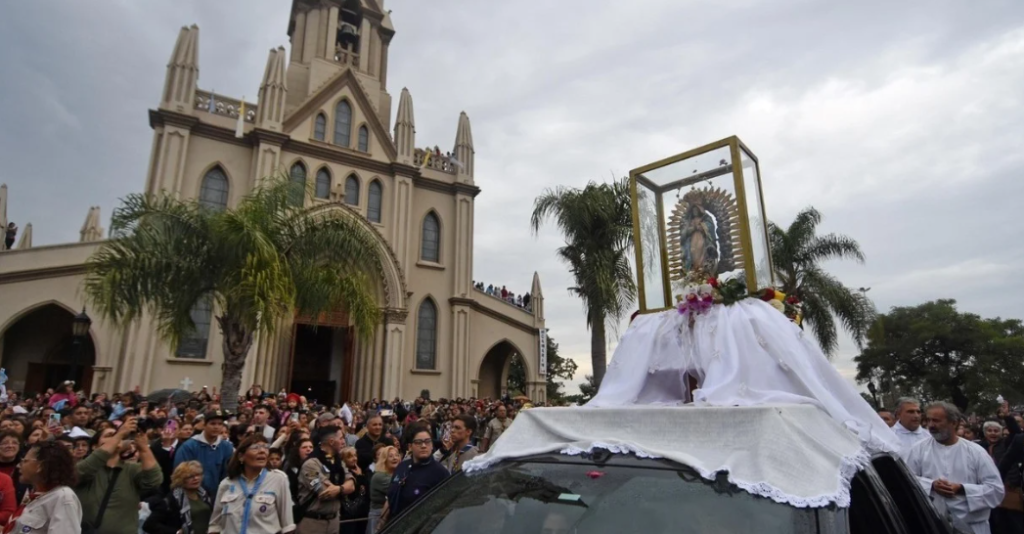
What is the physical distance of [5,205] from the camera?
63.9 ft

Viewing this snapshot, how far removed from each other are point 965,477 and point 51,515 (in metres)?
6.43

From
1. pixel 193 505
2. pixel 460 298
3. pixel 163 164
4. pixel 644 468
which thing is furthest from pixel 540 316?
pixel 644 468

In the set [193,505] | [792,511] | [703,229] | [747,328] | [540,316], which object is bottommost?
[193,505]

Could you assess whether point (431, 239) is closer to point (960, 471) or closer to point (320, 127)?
point (320, 127)

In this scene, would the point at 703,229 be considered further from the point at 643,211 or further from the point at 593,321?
the point at 593,321

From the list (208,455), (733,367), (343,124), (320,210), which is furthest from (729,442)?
(343,124)

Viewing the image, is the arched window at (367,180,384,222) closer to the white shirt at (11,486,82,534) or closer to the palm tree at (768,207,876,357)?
the palm tree at (768,207,876,357)

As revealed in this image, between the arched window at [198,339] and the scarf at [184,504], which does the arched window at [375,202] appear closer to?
the arched window at [198,339]

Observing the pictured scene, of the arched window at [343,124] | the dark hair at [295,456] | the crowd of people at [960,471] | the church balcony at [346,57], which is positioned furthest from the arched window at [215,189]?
the crowd of people at [960,471]

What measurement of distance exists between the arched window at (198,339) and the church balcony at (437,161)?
10182mm

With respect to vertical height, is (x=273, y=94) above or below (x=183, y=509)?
above

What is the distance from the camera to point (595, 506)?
6.85 ft

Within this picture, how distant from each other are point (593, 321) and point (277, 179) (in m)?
7.39

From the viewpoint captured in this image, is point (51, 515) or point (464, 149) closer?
point (51, 515)
